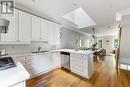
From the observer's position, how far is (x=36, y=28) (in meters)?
3.56

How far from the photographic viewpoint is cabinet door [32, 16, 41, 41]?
345 cm

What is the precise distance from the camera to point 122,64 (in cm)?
485

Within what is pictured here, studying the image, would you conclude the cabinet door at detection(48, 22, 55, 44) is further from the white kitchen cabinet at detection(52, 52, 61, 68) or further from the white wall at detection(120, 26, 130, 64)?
the white wall at detection(120, 26, 130, 64)

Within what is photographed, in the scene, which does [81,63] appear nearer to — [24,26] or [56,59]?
[56,59]

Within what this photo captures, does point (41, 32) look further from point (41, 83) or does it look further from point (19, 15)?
point (41, 83)

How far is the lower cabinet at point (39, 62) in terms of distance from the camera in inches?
121

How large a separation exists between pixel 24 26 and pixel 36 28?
20.9 inches

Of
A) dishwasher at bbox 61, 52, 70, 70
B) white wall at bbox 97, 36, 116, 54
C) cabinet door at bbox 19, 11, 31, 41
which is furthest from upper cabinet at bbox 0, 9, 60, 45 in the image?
white wall at bbox 97, 36, 116, 54

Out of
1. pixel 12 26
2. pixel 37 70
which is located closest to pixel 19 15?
pixel 12 26

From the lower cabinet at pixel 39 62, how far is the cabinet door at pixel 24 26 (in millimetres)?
648

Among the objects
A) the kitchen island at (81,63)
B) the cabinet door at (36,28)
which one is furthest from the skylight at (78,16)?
the kitchen island at (81,63)

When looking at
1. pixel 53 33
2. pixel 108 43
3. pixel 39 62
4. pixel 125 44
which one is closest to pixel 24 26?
pixel 39 62

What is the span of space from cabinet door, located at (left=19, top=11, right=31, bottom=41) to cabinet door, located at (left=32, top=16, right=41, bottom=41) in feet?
0.62

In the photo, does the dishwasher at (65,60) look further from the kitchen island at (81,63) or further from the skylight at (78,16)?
the skylight at (78,16)
